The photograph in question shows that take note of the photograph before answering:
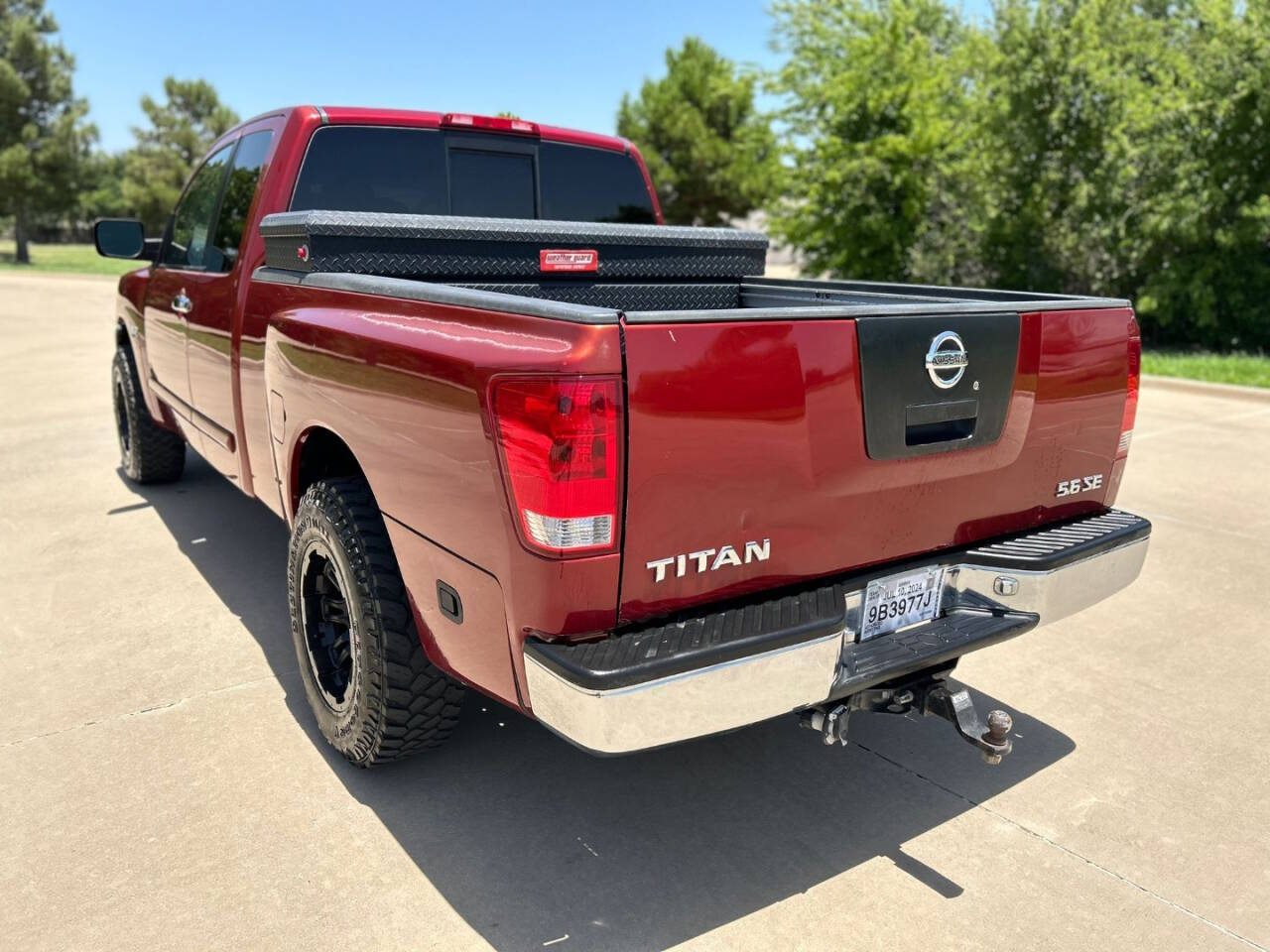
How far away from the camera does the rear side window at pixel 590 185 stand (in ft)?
15.1

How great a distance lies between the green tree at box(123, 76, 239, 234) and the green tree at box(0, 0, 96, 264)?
780 cm

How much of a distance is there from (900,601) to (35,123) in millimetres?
45708

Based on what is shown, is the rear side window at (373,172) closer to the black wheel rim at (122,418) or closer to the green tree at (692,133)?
the black wheel rim at (122,418)

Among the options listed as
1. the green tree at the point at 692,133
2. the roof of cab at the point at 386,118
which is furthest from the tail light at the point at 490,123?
the green tree at the point at 692,133

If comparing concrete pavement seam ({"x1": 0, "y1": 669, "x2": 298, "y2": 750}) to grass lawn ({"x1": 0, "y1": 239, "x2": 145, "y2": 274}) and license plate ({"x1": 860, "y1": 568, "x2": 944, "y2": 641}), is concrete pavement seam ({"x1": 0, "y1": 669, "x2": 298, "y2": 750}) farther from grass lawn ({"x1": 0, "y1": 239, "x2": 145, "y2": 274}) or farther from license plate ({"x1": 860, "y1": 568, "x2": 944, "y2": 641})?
grass lawn ({"x1": 0, "y1": 239, "x2": 145, "y2": 274})

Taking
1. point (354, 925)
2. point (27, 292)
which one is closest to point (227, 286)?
point (354, 925)

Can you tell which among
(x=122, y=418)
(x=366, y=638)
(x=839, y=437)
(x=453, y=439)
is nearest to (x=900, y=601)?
(x=839, y=437)

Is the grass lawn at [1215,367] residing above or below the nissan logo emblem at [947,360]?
below

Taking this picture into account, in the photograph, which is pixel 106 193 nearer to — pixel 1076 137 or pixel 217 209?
pixel 1076 137

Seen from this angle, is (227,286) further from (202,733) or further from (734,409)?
(734,409)

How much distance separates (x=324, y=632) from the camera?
11.1ft

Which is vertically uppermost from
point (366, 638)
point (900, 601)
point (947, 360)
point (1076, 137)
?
point (1076, 137)

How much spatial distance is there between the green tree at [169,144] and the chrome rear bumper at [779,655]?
169 ft

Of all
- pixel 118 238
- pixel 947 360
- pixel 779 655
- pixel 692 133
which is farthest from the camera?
pixel 692 133
